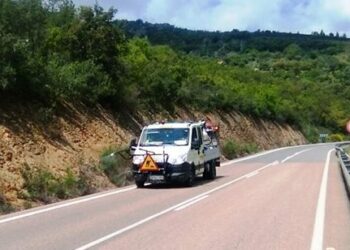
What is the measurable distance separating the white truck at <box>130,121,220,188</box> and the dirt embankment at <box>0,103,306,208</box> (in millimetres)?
1979

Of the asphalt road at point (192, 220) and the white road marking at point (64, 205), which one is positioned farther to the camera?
the white road marking at point (64, 205)

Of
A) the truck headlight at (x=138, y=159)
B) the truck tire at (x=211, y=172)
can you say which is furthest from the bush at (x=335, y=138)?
the truck headlight at (x=138, y=159)

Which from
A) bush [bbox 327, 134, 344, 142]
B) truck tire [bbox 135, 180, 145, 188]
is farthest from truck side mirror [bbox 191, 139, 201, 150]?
bush [bbox 327, 134, 344, 142]

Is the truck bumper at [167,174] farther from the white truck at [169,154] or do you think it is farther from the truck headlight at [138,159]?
the truck headlight at [138,159]

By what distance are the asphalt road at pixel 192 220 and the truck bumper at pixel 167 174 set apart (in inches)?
16.5

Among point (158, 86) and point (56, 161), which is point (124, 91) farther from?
point (56, 161)

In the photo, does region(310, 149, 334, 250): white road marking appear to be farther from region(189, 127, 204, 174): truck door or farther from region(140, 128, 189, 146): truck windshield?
region(140, 128, 189, 146): truck windshield

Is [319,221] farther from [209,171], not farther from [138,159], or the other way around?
[209,171]

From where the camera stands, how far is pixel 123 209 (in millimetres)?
16109

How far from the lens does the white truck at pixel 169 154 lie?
72.5 feet

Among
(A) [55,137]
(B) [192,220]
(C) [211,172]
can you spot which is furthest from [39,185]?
(C) [211,172]

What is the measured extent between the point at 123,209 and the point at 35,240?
4823 mm

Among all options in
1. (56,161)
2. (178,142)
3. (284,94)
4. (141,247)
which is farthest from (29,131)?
(284,94)

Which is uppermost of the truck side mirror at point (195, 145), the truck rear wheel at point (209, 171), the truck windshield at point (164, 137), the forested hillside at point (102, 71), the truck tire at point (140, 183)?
the forested hillside at point (102, 71)
